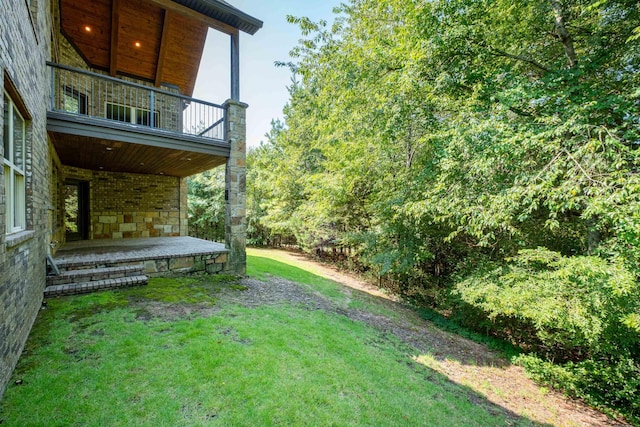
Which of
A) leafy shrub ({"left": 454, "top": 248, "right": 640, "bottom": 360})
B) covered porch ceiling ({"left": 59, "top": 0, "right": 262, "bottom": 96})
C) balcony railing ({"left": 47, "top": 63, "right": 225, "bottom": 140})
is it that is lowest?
leafy shrub ({"left": 454, "top": 248, "right": 640, "bottom": 360})

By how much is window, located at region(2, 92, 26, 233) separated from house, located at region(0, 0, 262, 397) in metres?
0.02

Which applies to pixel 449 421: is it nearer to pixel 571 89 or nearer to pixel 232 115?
pixel 571 89

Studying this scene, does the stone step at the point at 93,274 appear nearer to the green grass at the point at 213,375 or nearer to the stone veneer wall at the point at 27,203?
the stone veneer wall at the point at 27,203

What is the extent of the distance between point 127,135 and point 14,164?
2.91m

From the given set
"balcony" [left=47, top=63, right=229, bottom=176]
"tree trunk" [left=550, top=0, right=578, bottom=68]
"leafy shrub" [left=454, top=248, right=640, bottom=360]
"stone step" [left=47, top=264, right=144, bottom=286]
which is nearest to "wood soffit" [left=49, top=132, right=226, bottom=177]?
"balcony" [left=47, top=63, right=229, bottom=176]

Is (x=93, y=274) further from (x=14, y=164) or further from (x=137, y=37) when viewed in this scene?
(x=137, y=37)

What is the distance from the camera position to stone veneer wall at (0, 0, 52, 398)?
2.46 m

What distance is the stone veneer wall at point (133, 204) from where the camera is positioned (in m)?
9.52

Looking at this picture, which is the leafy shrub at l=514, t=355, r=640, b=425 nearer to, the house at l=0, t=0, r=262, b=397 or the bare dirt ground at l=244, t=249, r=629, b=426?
the bare dirt ground at l=244, t=249, r=629, b=426

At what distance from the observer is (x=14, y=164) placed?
3283 mm

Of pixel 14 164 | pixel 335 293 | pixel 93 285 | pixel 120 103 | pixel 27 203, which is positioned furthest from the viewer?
pixel 120 103

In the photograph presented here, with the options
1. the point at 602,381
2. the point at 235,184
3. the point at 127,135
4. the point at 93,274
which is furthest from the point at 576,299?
the point at 127,135

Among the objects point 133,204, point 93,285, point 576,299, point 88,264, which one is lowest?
point 576,299

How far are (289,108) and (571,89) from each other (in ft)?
49.9
